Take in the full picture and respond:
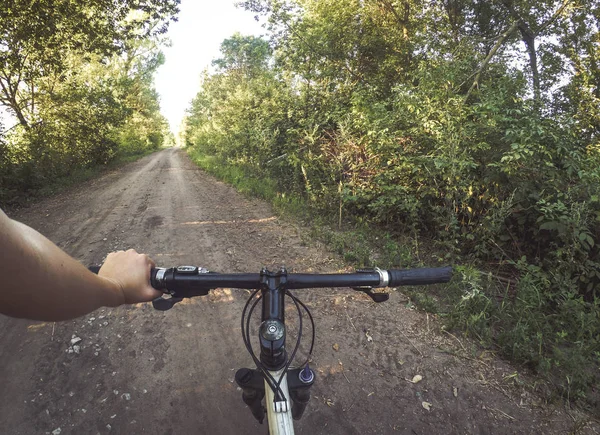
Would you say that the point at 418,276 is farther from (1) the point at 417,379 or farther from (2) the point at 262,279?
(1) the point at 417,379

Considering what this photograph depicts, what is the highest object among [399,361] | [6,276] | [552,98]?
[552,98]

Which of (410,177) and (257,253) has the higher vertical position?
(410,177)

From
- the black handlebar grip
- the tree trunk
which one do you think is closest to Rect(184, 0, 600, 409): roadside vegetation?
the tree trunk

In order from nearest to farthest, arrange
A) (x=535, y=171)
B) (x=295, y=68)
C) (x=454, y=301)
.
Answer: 1. (x=454, y=301)
2. (x=535, y=171)
3. (x=295, y=68)

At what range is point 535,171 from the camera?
4.36m

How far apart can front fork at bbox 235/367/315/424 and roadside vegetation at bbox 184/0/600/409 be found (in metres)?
2.78

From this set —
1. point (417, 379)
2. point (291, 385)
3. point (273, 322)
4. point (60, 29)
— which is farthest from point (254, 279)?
point (60, 29)

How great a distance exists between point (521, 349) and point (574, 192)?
7.65 feet

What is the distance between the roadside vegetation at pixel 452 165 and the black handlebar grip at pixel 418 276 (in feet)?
8.13

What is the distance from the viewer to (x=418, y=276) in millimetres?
1351

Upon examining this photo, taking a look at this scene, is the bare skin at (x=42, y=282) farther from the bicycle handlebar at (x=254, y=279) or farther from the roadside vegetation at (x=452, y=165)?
the roadside vegetation at (x=452, y=165)

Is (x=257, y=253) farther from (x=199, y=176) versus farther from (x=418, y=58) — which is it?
(x=199, y=176)

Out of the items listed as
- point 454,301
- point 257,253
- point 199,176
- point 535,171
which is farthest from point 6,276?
point 199,176

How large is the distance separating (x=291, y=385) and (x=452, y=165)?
4.40m
